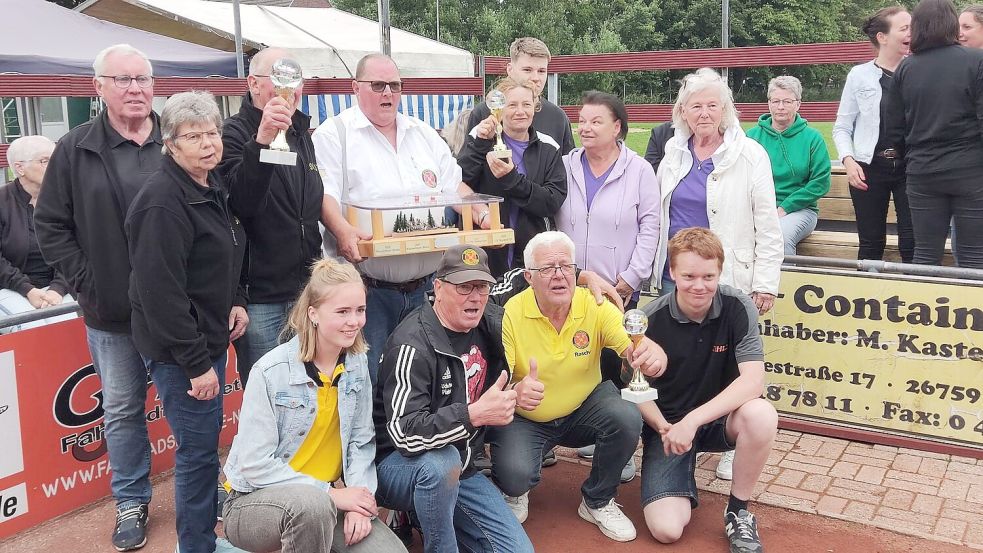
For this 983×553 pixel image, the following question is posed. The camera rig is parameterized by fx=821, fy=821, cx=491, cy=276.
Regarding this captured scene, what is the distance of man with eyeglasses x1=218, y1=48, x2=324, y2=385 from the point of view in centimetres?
370

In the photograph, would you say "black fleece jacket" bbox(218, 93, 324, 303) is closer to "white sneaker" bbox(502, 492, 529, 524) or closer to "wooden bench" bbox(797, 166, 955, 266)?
"white sneaker" bbox(502, 492, 529, 524)

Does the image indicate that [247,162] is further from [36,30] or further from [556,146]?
[36,30]

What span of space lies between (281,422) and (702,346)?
2.13 meters

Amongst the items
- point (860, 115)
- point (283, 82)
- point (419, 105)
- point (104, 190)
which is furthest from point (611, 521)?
point (419, 105)

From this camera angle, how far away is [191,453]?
3.55m

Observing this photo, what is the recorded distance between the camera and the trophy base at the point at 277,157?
3.37 m

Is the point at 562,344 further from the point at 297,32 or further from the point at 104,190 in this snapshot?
the point at 297,32

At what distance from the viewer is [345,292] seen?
3.34 metres

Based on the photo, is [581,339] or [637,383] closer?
[637,383]

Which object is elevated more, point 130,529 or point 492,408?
point 492,408

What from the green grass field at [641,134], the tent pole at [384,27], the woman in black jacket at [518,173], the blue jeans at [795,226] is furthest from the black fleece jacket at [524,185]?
the tent pole at [384,27]

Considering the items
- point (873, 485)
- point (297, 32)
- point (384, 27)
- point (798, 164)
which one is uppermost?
point (297, 32)

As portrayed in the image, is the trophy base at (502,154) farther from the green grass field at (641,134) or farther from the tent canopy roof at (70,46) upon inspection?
the tent canopy roof at (70,46)

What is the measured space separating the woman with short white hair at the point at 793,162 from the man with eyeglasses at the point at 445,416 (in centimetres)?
336
